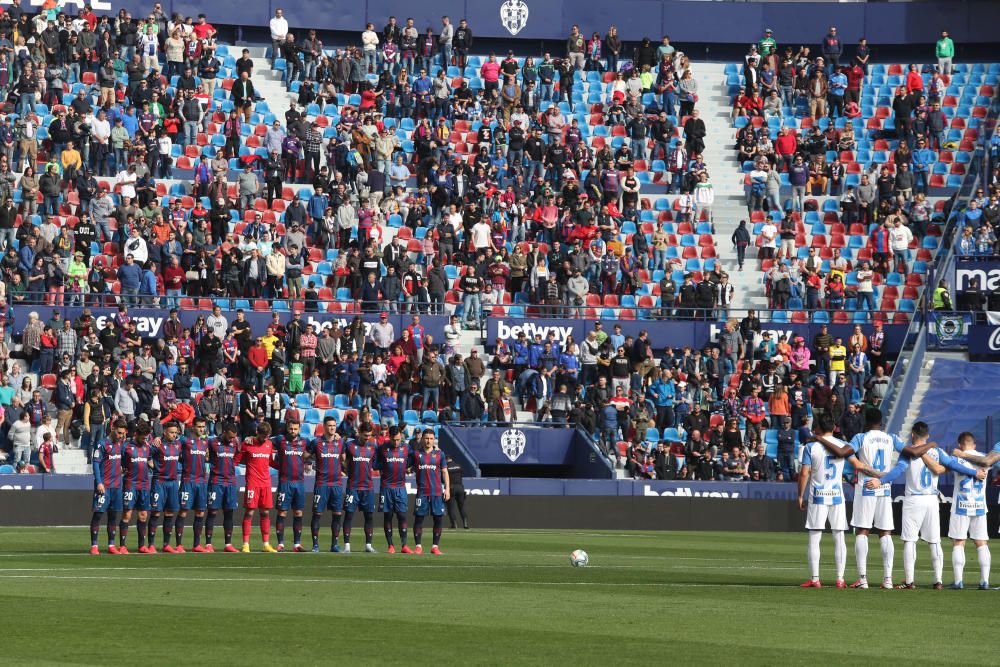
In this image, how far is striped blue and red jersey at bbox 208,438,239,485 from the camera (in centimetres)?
2723

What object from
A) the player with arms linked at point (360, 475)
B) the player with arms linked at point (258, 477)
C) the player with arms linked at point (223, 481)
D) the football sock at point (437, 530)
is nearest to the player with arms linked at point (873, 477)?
the football sock at point (437, 530)

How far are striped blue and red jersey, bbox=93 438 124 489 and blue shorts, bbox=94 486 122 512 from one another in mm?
63

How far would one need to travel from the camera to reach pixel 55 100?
4594 cm

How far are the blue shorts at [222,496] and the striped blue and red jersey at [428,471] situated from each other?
2878 millimetres

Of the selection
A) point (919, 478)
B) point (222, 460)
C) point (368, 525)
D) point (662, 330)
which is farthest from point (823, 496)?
point (662, 330)

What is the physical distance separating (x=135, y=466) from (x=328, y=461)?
2.99 m

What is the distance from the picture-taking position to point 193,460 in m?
27.2

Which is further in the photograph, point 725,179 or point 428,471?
point 725,179

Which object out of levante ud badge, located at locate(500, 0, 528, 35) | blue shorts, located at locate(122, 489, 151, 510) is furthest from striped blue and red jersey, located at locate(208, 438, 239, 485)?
levante ud badge, located at locate(500, 0, 528, 35)

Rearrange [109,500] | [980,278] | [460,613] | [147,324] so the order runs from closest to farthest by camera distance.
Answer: [460,613] → [109,500] → [147,324] → [980,278]

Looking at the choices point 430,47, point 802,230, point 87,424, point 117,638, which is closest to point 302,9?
point 430,47

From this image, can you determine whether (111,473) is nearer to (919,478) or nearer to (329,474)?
(329,474)

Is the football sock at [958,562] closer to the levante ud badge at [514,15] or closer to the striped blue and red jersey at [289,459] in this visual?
the striped blue and red jersey at [289,459]

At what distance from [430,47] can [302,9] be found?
5258 mm
